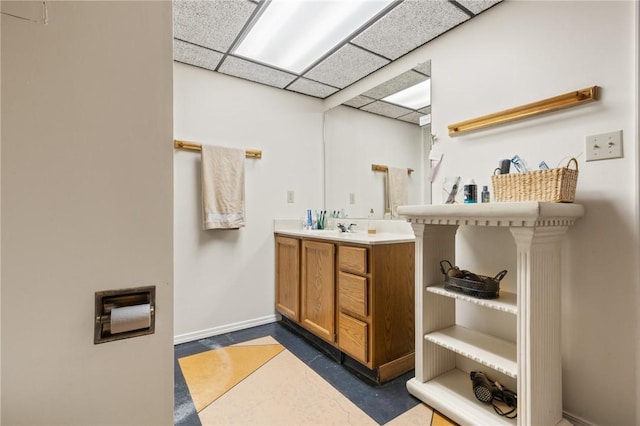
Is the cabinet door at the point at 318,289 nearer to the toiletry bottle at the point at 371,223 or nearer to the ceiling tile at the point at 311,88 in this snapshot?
the toiletry bottle at the point at 371,223

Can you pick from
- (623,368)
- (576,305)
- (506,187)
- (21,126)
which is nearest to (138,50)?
(21,126)

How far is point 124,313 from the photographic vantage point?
52 centimetres

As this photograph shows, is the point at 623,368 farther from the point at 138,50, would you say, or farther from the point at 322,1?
the point at 322,1

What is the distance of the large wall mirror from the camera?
209cm

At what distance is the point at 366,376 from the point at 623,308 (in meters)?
1.26

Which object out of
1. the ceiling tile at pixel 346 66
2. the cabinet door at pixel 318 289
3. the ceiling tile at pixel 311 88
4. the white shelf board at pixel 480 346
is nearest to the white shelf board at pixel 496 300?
the white shelf board at pixel 480 346

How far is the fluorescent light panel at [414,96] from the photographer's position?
2.02 m

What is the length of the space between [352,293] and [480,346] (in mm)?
706

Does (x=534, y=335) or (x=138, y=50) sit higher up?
(x=138, y=50)

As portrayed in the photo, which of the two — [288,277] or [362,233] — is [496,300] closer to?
[362,233]

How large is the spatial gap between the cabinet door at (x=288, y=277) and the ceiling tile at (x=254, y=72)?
137cm

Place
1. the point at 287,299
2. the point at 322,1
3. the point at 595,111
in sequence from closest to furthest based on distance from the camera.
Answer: the point at 595,111 → the point at 322,1 → the point at 287,299

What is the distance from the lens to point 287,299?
251 centimetres

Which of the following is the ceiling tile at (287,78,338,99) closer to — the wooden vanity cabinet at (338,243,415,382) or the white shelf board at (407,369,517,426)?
the wooden vanity cabinet at (338,243,415,382)
